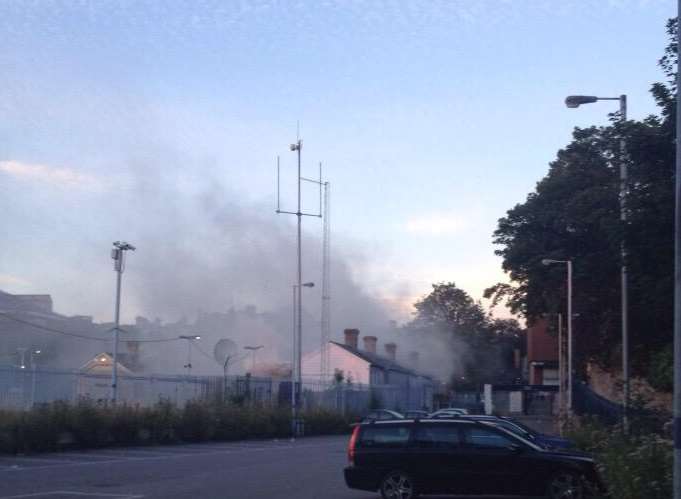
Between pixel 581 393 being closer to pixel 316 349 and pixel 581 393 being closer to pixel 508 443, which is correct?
pixel 508 443

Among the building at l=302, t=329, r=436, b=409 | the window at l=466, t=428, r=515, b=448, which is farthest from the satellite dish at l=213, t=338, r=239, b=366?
the window at l=466, t=428, r=515, b=448

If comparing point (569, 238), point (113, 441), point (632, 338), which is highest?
point (569, 238)

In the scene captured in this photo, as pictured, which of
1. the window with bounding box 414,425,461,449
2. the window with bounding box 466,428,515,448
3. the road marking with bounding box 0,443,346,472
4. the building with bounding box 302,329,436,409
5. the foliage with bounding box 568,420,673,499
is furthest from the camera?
the building with bounding box 302,329,436,409

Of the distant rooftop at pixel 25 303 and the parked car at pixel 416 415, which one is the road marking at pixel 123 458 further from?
the distant rooftop at pixel 25 303

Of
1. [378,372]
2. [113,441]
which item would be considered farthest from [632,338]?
[378,372]

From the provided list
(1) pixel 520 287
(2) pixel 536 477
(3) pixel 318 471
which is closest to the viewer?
(2) pixel 536 477

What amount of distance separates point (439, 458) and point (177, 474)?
823 cm

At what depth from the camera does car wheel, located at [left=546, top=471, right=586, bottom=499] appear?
55.9 ft

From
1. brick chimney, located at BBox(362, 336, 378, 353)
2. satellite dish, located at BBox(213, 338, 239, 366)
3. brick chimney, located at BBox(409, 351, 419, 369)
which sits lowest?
brick chimney, located at BBox(409, 351, 419, 369)

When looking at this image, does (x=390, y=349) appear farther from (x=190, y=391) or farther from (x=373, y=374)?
(x=190, y=391)

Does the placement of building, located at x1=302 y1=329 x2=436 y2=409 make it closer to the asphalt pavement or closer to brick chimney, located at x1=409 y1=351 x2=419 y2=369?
brick chimney, located at x1=409 y1=351 x2=419 y2=369

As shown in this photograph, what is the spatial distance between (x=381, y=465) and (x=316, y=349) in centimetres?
6020

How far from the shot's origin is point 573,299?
44969 millimetres

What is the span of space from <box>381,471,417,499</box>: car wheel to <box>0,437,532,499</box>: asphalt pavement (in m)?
1.45
